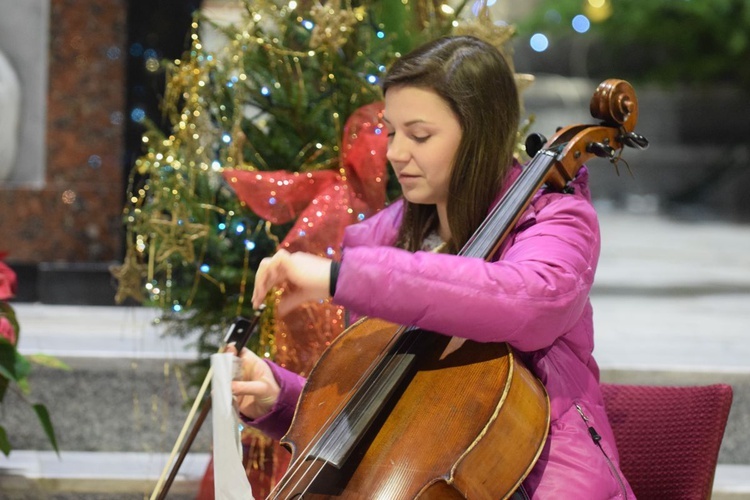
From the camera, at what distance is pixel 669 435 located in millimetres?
1848

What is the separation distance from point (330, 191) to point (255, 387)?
634 mm

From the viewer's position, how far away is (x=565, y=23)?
8523mm

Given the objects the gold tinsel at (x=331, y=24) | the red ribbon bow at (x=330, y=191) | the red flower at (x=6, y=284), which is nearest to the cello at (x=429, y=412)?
the red ribbon bow at (x=330, y=191)

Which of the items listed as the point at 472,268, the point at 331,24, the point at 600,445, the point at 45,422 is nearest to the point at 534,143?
the point at 472,268

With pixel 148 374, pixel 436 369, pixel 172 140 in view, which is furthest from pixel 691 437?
pixel 148 374

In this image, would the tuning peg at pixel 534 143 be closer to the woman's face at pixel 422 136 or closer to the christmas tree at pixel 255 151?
the woman's face at pixel 422 136

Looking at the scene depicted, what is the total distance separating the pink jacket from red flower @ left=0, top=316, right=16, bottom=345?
0.80 metres

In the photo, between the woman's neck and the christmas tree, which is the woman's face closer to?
the woman's neck

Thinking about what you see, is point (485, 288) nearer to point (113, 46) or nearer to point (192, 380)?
point (192, 380)

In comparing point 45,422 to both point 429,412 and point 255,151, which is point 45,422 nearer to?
point 255,151

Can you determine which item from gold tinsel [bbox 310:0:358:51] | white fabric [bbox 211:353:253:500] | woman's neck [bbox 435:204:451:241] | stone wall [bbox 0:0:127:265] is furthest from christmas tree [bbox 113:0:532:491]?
stone wall [bbox 0:0:127:265]

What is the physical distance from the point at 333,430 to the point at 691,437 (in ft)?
2.21

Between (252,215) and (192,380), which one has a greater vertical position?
(252,215)

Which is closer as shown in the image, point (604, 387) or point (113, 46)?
point (604, 387)
